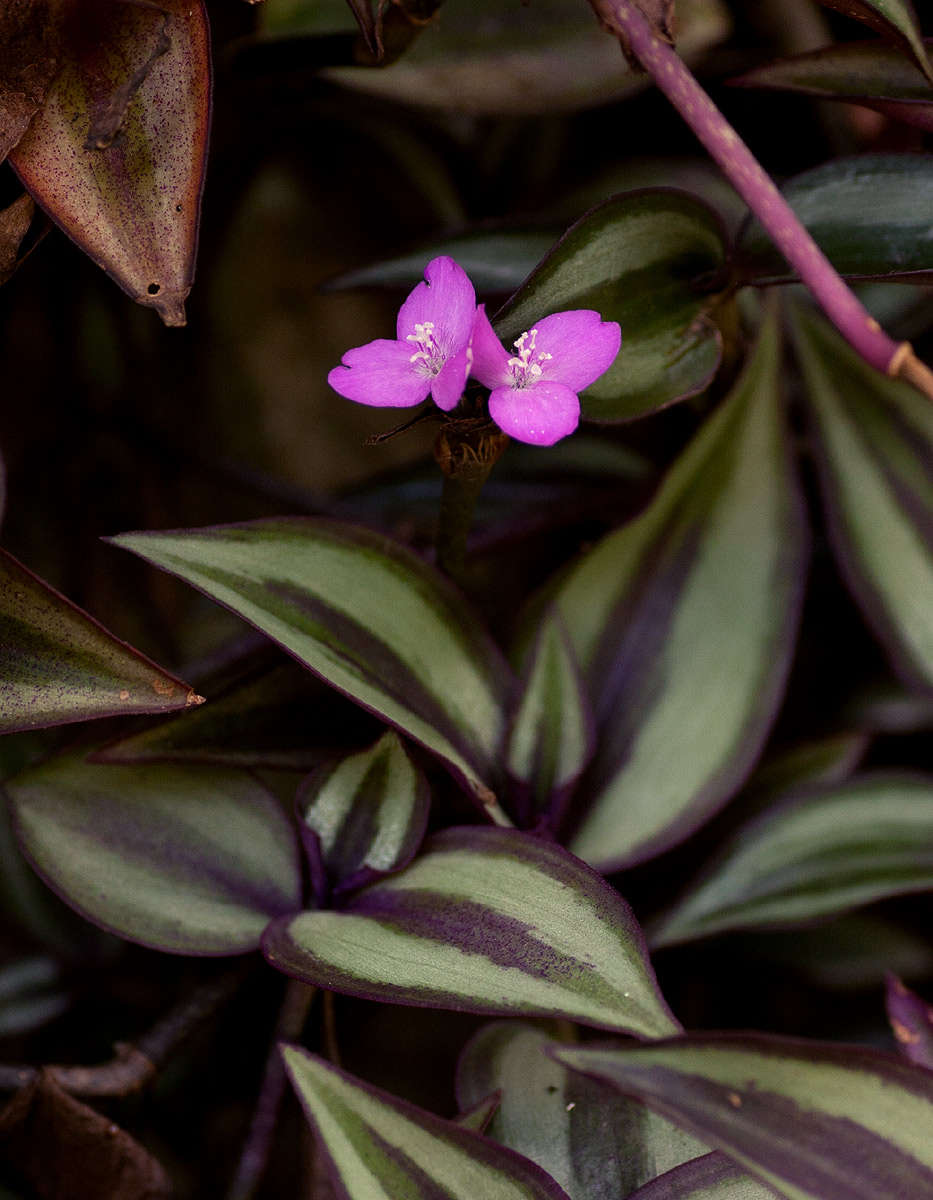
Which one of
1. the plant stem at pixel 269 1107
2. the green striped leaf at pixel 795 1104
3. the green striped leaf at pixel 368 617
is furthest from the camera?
the plant stem at pixel 269 1107

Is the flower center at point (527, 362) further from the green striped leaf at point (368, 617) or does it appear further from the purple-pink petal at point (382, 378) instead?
the green striped leaf at point (368, 617)

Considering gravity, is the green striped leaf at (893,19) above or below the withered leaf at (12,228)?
above

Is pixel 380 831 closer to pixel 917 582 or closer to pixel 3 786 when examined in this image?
pixel 3 786

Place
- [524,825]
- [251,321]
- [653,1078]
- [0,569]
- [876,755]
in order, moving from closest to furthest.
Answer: [653,1078], [0,569], [524,825], [876,755], [251,321]

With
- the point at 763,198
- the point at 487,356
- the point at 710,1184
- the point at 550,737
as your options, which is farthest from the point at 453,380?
the point at 710,1184

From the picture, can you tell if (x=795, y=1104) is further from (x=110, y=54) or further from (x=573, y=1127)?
(x=110, y=54)

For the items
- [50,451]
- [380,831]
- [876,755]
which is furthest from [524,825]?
[50,451]

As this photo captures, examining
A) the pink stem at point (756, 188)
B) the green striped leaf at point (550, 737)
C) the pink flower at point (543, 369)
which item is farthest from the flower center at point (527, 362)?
the green striped leaf at point (550, 737)
